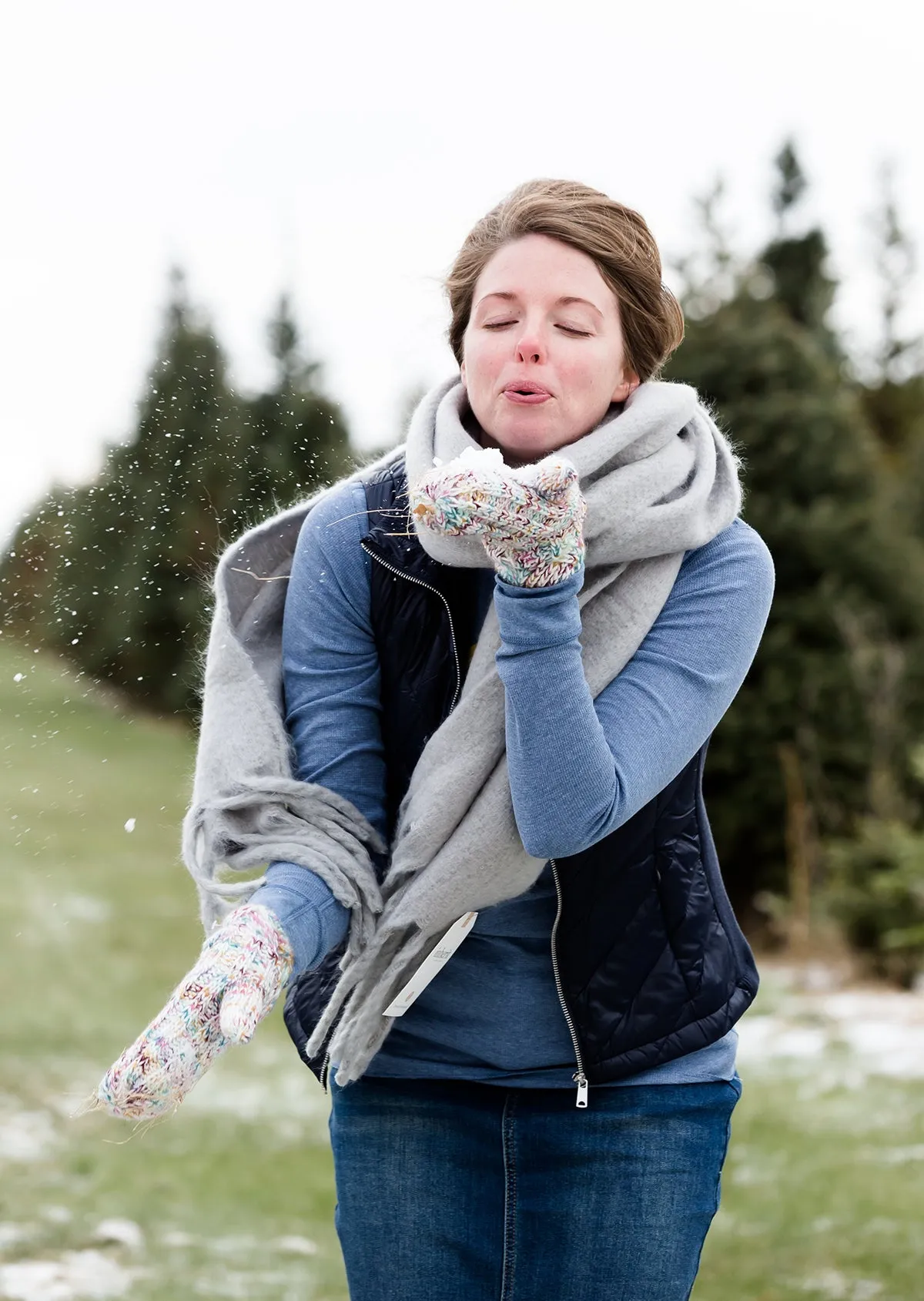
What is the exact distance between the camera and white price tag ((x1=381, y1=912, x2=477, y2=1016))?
66.9 inches

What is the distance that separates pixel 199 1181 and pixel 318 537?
3.26 m

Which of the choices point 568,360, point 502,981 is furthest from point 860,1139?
point 568,360

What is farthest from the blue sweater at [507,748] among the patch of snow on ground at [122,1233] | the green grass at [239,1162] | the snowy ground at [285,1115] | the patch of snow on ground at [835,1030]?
the patch of snow on ground at [835,1030]

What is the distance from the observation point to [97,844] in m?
9.56

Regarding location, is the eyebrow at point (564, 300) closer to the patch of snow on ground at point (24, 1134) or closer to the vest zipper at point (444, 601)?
the vest zipper at point (444, 601)

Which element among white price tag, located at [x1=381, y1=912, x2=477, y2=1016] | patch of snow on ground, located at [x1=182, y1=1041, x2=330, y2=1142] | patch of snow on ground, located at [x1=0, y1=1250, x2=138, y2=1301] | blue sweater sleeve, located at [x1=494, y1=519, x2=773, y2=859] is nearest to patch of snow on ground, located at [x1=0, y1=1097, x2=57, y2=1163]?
patch of snow on ground, located at [x1=182, y1=1041, x2=330, y2=1142]

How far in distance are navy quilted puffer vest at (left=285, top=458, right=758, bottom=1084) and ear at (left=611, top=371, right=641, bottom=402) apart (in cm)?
28

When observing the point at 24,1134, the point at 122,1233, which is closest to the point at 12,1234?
the point at 122,1233

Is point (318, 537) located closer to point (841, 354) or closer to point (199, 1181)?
point (199, 1181)

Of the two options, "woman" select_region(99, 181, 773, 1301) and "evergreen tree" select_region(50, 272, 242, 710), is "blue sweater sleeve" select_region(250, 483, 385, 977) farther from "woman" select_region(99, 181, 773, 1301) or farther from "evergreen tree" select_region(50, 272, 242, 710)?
"evergreen tree" select_region(50, 272, 242, 710)

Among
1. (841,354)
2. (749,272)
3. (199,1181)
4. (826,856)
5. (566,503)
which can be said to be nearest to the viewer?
(566,503)

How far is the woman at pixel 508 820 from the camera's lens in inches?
65.2

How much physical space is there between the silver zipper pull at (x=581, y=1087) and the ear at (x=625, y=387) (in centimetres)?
78

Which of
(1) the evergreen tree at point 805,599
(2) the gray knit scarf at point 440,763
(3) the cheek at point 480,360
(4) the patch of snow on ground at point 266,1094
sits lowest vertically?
(2) the gray knit scarf at point 440,763
